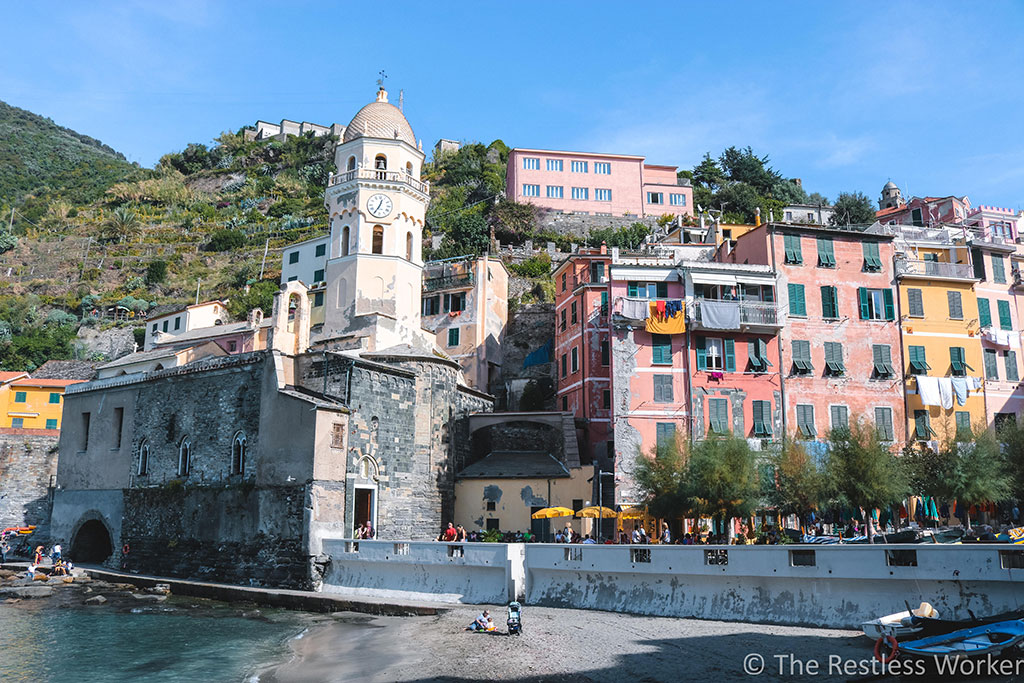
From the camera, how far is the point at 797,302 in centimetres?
3500

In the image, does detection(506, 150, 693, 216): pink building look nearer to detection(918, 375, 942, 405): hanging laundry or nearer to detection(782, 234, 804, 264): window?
detection(782, 234, 804, 264): window

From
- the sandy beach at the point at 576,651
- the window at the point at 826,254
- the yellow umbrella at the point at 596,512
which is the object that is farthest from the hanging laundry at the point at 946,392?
the sandy beach at the point at 576,651

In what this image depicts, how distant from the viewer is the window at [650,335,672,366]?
3406 centimetres

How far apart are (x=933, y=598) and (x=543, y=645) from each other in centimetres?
800

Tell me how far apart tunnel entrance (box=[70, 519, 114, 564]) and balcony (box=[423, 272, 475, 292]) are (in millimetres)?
22701

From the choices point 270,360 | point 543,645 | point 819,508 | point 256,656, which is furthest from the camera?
point 270,360

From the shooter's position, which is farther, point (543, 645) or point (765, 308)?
point (765, 308)

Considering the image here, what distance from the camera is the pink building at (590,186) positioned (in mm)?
71375

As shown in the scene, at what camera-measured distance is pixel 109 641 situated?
21.6 meters

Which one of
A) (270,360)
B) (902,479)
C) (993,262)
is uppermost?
(993,262)

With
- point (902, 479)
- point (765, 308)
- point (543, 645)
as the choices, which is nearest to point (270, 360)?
point (543, 645)

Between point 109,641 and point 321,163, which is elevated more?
point 321,163

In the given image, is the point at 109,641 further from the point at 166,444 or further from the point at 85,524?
→ the point at 85,524

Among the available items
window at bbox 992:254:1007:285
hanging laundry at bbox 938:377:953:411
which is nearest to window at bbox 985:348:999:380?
hanging laundry at bbox 938:377:953:411
